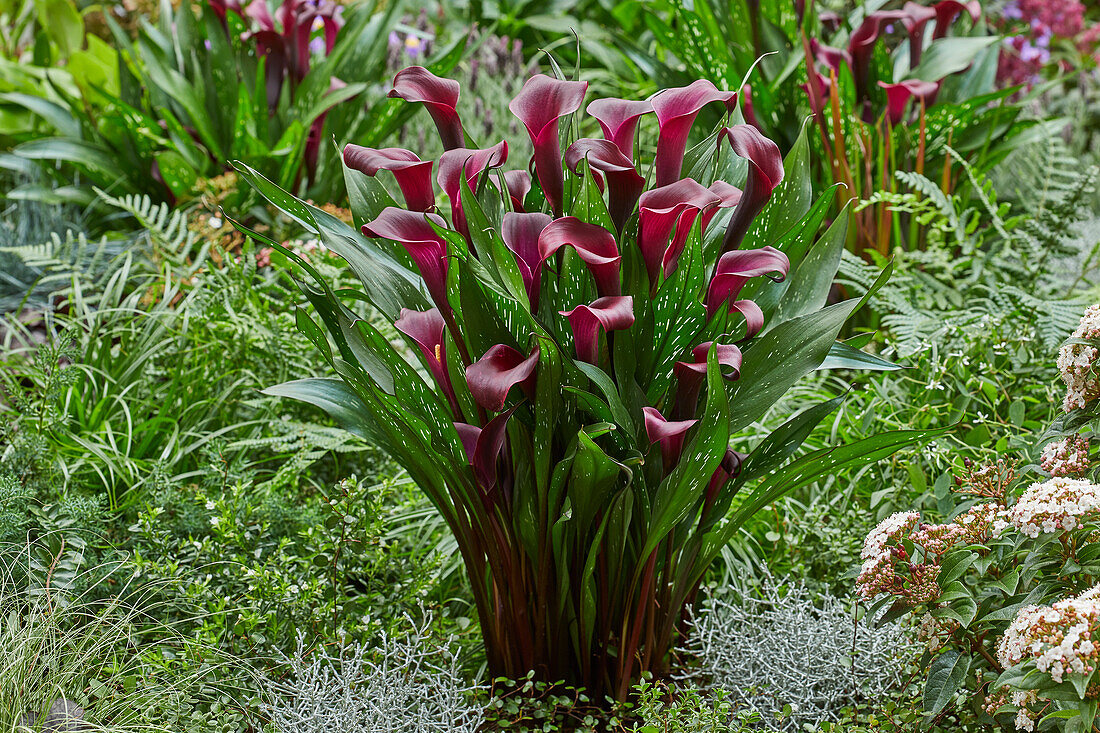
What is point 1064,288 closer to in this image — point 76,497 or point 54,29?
point 76,497

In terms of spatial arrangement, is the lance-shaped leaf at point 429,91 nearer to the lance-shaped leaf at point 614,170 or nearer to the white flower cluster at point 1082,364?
the lance-shaped leaf at point 614,170

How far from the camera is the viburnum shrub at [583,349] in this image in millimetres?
1273

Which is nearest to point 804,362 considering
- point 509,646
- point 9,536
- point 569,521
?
point 569,521

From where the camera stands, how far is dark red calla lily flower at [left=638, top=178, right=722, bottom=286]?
4.04 feet

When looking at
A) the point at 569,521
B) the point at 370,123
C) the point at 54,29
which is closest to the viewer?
the point at 569,521

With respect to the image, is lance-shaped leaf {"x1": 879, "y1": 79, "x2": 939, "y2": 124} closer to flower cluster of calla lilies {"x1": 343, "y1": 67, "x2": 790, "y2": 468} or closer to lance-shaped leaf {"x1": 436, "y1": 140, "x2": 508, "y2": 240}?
flower cluster of calla lilies {"x1": 343, "y1": 67, "x2": 790, "y2": 468}

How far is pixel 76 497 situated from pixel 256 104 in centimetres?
184

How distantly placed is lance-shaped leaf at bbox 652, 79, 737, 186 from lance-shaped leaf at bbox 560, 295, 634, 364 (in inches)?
8.7

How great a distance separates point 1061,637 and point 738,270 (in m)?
0.61

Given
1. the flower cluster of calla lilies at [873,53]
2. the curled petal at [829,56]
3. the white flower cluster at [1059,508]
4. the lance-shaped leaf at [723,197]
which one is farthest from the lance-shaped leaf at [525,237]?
the curled petal at [829,56]

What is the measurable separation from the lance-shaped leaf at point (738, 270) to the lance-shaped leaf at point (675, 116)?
0.51 ft

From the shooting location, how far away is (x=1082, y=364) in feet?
4.41

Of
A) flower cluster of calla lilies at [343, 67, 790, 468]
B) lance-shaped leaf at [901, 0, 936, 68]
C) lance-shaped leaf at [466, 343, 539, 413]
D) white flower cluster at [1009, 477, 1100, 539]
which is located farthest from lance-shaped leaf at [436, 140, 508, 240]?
lance-shaped leaf at [901, 0, 936, 68]

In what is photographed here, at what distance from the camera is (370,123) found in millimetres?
3521
